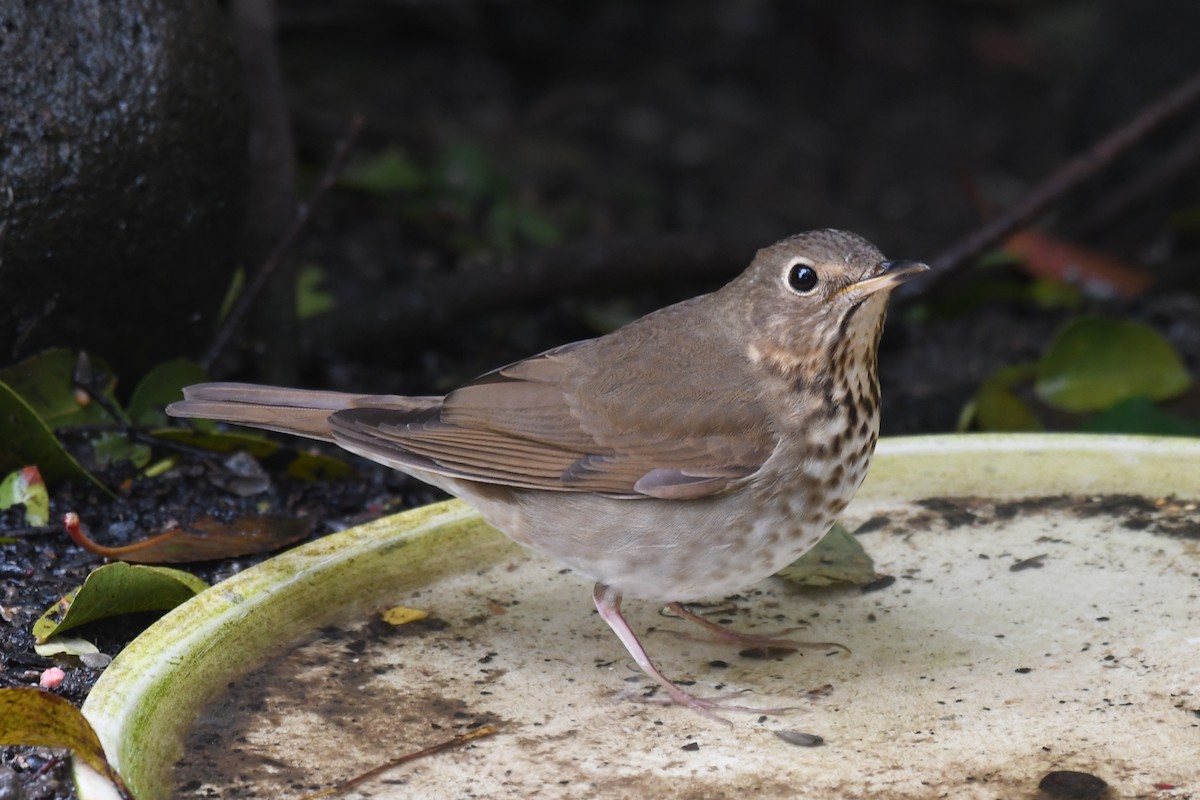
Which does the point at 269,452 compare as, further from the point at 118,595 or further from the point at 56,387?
the point at 118,595

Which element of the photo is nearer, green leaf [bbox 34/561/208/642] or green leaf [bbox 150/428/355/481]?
green leaf [bbox 34/561/208/642]

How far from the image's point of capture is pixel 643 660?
10.8 feet

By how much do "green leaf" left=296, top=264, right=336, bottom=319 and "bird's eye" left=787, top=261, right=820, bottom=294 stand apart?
8.20 ft

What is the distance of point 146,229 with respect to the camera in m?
4.15

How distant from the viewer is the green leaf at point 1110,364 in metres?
5.52

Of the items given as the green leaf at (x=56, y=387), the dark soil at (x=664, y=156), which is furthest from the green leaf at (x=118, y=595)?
the green leaf at (x=56, y=387)

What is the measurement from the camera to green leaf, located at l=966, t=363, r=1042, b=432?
530 centimetres

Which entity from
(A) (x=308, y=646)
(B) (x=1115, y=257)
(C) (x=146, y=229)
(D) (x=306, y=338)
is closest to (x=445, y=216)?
(D) (x=306, y=338)

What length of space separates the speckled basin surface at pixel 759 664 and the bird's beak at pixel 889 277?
0.77m

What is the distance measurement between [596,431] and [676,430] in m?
0.19

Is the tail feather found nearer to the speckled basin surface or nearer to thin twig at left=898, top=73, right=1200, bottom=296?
the speckled basin surface

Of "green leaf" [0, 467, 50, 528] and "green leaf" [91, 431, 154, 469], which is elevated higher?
"green leaf" [91, 431, 154, 469]

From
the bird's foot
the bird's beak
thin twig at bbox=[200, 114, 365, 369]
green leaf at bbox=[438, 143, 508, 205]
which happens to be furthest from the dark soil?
the bird's beak

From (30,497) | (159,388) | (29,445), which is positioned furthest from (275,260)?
(30,497)
